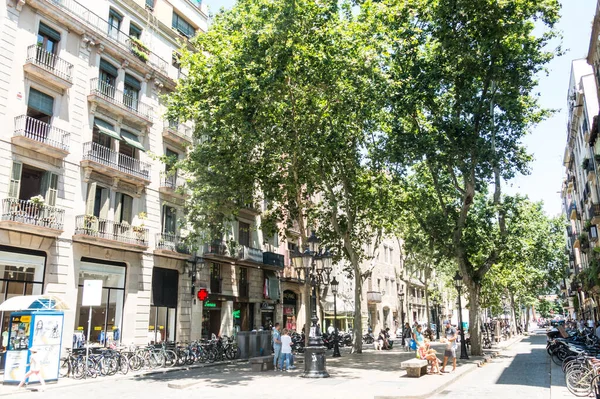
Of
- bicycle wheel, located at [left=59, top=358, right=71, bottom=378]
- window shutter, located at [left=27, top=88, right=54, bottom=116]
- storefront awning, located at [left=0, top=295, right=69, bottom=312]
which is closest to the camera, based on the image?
storefront awning, located at [left=0, top=295, right=69, bottom=312]

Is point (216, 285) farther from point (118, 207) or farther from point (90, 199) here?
point (90, 199)

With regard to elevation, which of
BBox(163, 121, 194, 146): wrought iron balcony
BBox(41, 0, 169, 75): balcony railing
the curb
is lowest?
the curb

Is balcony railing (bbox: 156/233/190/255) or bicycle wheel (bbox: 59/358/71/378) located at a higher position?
balcony railing (bbox: 156/233/190/255)

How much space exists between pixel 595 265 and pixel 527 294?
39055mm

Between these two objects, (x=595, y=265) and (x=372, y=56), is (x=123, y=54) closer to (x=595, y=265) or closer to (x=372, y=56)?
(x=372, y=56)

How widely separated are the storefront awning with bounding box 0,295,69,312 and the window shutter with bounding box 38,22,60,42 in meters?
11.3

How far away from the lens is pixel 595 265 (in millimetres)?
30172

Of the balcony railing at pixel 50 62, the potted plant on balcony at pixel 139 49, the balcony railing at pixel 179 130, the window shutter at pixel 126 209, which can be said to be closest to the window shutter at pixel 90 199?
the window shutter at pixel 126 209

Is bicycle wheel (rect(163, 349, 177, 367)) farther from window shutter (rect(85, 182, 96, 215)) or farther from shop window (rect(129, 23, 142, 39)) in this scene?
shop window (rect(129, 23, 142, 39))

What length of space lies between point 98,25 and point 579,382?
2309 centimetres

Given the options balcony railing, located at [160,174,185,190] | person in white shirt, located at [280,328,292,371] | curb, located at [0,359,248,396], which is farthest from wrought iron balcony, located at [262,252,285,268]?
person in white shirt, located at [280,328,292,371]

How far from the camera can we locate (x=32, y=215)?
1770 cm

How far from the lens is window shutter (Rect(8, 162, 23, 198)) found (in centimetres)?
1744

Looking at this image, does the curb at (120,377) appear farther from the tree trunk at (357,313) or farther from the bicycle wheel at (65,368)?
the tree trunk at (357,313)
